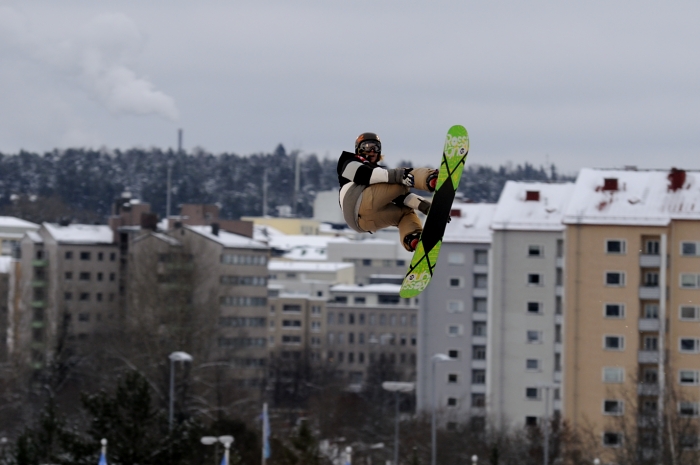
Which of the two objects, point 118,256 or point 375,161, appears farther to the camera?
point 118,256

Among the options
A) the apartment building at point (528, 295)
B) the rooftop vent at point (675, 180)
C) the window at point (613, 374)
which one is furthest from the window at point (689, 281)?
the apartment building at point (528, 295)

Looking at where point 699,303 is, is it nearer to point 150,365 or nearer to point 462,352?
point 462,352

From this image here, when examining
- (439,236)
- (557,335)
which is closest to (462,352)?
(557,335)

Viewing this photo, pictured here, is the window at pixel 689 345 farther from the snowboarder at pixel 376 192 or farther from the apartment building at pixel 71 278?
the snowboarder at pixel 376 192

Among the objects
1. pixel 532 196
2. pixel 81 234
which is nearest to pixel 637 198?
pixel 532 196

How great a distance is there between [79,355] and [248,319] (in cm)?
2563

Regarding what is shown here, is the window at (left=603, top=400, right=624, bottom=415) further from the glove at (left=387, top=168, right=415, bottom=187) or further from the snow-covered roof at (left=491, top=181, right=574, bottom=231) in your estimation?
the glove at (left=387, top=168, right=415, bottom=187)

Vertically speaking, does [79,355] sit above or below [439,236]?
below

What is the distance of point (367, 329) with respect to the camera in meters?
139

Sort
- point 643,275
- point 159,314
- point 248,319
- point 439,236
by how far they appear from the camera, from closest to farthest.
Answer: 1. point 439,236
2. point 643,275
3. point 159,314
4. point 248,319

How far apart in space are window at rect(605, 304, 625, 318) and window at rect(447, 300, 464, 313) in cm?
2448

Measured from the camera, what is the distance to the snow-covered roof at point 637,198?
7056cm

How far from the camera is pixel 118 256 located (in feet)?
401

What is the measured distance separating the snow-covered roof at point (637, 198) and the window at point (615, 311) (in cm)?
437
